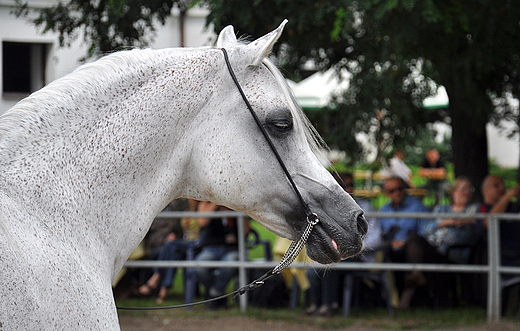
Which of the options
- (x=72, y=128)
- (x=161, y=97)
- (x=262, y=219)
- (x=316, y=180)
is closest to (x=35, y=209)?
(x=72, y=128)

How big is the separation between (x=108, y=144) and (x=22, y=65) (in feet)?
12.9

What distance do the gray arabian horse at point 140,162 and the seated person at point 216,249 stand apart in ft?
14.3

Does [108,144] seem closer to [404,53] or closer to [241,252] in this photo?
[404,53]

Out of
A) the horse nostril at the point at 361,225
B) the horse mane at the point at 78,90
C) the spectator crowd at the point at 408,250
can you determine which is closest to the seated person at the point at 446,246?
the spectator crowd at the point at 408,250

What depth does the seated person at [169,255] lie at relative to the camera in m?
6.69

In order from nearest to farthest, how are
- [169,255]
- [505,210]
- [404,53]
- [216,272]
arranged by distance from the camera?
1. [404,53]
2. [505,210]
3. [216,272]
4. [169,255]

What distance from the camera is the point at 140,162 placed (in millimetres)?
1756

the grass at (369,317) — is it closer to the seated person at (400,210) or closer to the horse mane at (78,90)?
the seated person at (400,210)

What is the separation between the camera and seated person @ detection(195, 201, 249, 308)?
6.16 metres

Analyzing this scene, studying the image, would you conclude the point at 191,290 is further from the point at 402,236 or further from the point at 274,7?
the point at 274,7

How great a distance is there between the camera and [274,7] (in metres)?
4.62

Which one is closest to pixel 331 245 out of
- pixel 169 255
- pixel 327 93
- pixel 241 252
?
pixel 241 252

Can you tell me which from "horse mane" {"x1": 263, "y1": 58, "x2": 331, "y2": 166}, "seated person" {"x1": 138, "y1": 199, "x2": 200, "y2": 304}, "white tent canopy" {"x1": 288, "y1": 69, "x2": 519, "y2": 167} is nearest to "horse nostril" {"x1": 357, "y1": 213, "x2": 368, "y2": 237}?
"horse mane" {"x1": 263, "y1": 58, "x2": 331, "y2": 166}

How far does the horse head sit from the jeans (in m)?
4.40
